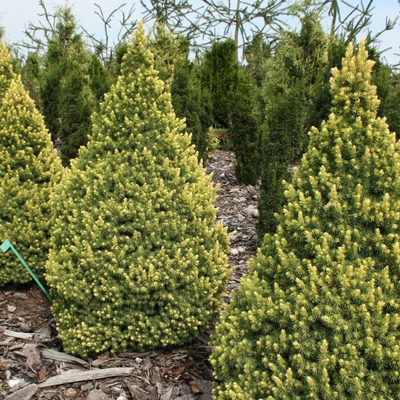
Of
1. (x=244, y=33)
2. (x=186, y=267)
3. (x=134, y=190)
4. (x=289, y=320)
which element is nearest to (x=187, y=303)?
(x=186, y=267)

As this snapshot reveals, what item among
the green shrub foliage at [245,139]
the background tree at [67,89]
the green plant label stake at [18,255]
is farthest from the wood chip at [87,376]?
the background tree at [67,89]

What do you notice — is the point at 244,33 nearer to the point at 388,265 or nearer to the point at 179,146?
the point at 179,146

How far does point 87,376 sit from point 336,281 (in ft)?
6.96

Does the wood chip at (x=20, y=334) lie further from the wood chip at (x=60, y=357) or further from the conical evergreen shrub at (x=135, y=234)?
the conical evergreen shrub at (x=135, y=234)

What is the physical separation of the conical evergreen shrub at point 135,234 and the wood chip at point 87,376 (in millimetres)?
168

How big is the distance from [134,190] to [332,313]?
5.72 ft

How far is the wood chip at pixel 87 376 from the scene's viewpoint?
3652mm

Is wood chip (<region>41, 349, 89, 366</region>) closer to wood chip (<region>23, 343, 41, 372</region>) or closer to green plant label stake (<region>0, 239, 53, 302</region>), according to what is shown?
wood chip (<region>23, 343, 41, 372</region>)

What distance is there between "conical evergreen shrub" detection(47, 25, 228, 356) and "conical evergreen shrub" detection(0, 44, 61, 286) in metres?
1.18

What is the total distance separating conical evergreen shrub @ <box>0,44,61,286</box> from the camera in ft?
16.2

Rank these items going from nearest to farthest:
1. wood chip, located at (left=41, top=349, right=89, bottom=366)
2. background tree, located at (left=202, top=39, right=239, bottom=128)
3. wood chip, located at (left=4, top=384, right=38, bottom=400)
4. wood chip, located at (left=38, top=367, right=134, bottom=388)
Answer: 1. wood chip, located at (left=4, top=384, right=38, bottom=400)
2. wood chip, located at (left=38, top=367, right=134, bottom=388)
3. wood chip, located at (left=41, top=349, right=89, bottom=366)
4. background tree, located at (left=202, top=39, right=239, bottom=128)

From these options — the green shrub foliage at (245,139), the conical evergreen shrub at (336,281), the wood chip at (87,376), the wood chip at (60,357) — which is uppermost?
the green shrub foliage at (245,139)

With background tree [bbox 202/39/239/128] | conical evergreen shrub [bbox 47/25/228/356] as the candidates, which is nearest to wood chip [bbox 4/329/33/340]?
conical evergreen shrub [bbox 47/25/228/356]

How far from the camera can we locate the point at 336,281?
258cm
